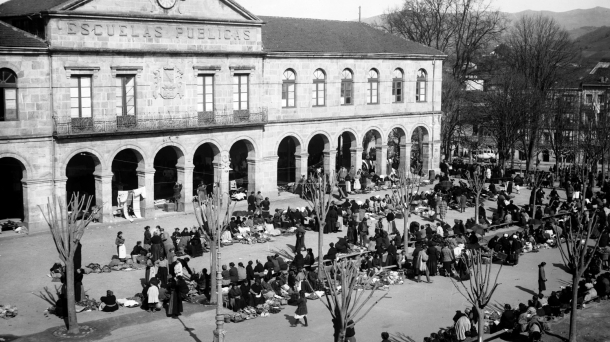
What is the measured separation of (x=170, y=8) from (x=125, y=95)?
4978 mm

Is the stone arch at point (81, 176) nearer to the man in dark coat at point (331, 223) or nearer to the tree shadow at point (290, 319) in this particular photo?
the man in dark coat at point (331, 223)

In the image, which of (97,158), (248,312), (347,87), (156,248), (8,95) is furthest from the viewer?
(347,87)

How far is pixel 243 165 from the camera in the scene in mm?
51562

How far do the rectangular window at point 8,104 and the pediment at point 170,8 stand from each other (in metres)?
4.48

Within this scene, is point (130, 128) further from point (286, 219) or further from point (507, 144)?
point (507, 144)

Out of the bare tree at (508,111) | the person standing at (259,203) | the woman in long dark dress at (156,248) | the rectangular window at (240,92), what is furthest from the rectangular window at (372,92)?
the woman in long dark dress at (156,248)

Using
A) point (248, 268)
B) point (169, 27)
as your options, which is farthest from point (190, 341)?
point (169, 27)

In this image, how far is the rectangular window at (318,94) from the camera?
160 ft

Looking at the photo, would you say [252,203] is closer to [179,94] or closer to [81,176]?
[179,94]

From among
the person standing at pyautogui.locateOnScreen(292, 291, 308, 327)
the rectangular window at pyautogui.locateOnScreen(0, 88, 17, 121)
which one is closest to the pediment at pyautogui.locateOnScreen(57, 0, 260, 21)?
the rectangular window at pyautogui.locateOnScreen(0, 88, 17, 121)

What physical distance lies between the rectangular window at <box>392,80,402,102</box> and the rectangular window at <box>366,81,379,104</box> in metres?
1.50

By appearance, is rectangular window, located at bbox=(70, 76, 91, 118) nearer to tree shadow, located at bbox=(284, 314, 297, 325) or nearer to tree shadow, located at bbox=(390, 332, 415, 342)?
tree shadow, located at bbox=(284, 314, 297, 325)

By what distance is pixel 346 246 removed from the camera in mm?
34469

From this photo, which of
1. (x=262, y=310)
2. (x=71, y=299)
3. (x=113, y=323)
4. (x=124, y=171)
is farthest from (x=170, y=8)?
(x=71, y=299)
